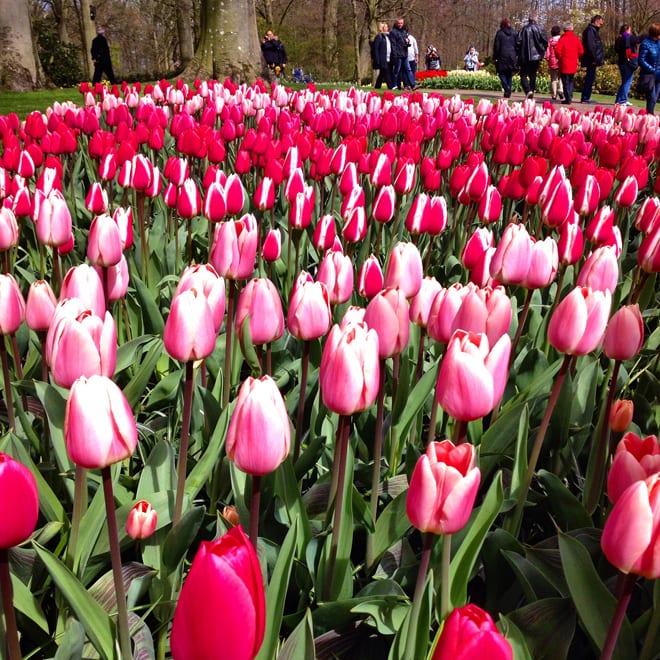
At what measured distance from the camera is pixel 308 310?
169 cm

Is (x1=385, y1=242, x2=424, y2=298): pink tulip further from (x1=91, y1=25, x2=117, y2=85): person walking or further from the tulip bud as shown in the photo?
(x1=91, y1=25, x2=117, y2=85): person walking

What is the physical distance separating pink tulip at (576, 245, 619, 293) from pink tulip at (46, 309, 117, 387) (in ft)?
4.22

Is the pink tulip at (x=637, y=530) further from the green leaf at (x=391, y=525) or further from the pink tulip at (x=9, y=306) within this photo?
the pink tulip at (x=9, y=306)

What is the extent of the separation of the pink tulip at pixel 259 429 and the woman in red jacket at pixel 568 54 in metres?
18.0

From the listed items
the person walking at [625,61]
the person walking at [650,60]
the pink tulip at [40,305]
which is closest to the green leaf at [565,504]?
the pink tulip at [40,305]

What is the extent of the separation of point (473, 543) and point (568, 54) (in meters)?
18.0

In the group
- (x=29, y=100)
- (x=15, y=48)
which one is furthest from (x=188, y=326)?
(x=15, y=48)

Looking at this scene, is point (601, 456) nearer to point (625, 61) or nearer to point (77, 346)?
point (77, 346)

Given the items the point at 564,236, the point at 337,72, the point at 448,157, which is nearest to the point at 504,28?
the point at 448,157

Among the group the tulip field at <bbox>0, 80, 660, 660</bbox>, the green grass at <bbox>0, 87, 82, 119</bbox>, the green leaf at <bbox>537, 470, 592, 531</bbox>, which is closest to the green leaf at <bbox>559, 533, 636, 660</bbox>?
the tulip field at <bbox>0, 80, 660, 660</bbox>

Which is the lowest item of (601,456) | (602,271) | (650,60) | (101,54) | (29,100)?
(601,456)

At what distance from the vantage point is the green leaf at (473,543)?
1424 mm

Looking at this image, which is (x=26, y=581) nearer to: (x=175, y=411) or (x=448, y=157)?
(x=175, y=411)

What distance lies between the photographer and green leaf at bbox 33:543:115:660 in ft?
4.05
